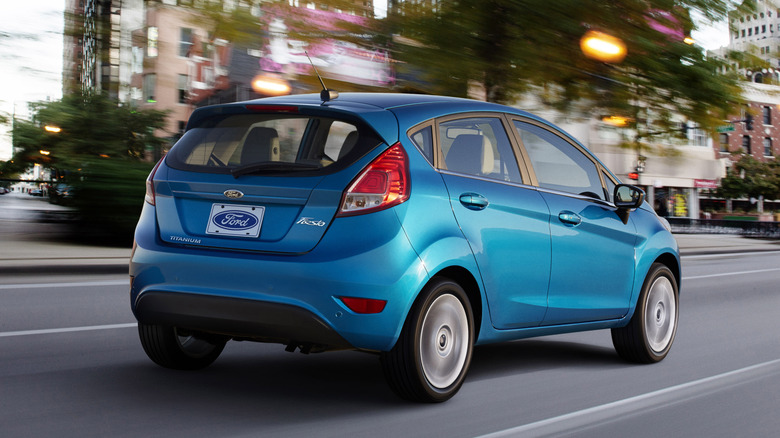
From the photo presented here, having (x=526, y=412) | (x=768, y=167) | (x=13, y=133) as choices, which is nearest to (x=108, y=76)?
(x=13, y=133)

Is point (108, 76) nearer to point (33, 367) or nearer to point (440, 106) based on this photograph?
point (33, 367)

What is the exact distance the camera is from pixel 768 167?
7362 cm

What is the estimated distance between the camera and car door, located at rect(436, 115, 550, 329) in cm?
496

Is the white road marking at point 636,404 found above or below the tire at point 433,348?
below

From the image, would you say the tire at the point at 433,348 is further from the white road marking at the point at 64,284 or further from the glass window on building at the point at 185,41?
the white road marking at the point at 64,284

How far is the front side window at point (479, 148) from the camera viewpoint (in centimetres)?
505

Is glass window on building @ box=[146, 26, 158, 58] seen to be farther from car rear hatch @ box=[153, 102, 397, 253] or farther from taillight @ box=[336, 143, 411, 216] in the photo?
taillight @ box=[336, 143, 411, 216]

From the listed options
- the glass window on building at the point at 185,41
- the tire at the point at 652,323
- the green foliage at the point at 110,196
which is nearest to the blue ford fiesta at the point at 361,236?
the tire at the point at 652,323

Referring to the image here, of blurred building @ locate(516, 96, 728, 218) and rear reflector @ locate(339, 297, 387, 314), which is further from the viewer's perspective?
blurred building @ locate(516, 96, 728, 218)

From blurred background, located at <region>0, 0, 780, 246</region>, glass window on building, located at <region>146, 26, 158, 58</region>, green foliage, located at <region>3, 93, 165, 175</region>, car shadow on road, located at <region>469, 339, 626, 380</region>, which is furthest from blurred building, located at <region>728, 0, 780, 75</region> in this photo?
green foliage, located at <region>3, 93, 165, 175</region>

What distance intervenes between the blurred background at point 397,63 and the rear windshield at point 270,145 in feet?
19.0

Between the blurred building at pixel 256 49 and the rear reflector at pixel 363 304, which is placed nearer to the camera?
the rear reflector at pixel 363 304

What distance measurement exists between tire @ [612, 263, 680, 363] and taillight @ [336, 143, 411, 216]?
2743 millimetres

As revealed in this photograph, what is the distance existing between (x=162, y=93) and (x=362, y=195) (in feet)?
24.9
